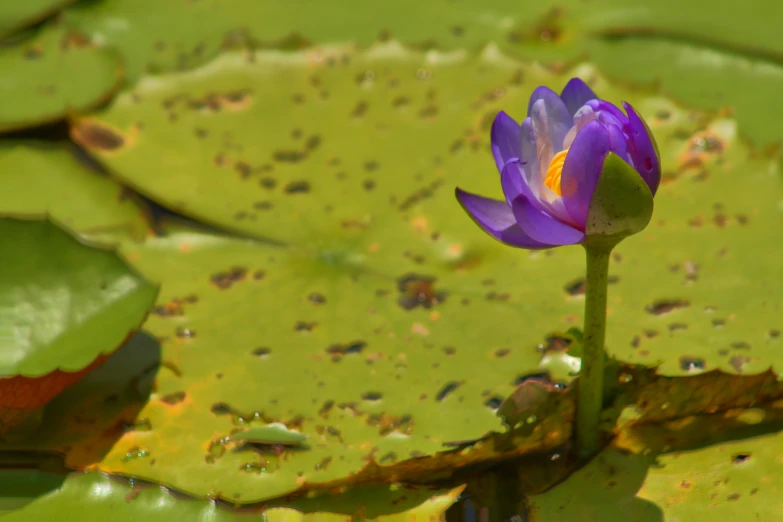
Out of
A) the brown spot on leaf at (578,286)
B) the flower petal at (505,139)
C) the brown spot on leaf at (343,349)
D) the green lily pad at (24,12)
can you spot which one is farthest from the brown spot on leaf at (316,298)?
the green lily pad at (24,12)

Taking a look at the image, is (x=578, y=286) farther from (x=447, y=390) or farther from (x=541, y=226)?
(x=541, y=226)

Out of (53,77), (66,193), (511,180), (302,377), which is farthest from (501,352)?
(53,77)

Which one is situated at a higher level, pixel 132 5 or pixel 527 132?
pixel 132 5

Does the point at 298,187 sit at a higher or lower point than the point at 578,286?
higher

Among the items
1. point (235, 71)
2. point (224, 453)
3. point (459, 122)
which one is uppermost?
point (235, 71)

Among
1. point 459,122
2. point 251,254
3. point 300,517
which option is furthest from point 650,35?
point 300,517

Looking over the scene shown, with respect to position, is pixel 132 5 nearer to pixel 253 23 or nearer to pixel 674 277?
pixel 253 23

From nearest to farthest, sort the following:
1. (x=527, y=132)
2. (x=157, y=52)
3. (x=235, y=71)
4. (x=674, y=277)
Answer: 1. (x=527, y=132)
2. (x=674, y=277)
3. (x=235, y=71)
4. (x=157, y=52)
